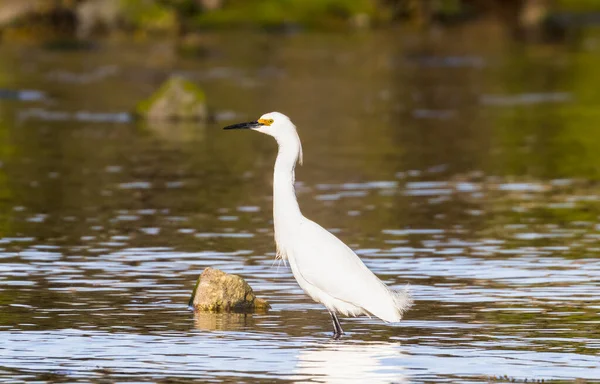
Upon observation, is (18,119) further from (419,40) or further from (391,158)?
(419,40)

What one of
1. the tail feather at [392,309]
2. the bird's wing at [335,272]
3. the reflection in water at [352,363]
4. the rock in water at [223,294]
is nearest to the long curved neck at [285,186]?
the bird's wing at [335,272]

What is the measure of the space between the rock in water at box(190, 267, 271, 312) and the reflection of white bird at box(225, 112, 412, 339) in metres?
0.99

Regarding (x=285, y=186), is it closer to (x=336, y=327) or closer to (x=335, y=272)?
(x=335, y=272)

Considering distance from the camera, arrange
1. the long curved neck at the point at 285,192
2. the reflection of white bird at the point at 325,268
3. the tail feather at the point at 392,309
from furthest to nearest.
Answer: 1. the long curved neck at the point at 285,192
2. the reflection of white bird at the point at 325,268
3. the tail feather at the point at 392,309

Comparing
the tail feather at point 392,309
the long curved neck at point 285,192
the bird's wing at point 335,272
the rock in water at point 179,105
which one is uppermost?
the rock in water at point 179,105

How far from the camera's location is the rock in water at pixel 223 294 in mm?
16312

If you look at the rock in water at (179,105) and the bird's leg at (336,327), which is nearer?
the bird's leg at (336,327)

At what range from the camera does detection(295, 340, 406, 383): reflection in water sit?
13.1m

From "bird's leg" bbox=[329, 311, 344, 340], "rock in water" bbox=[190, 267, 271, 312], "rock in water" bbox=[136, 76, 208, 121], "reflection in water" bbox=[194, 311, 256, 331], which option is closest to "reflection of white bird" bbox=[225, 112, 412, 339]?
"bird's leg" bbox=[329, 311, 344, 340]

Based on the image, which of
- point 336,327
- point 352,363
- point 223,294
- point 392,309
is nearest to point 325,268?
point 336,327

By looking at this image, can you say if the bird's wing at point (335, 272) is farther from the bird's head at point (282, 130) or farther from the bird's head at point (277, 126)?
the bird's head at point (277, 126)

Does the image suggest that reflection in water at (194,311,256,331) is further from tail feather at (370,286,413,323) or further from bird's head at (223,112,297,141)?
bird's head at (223,112,297,141)

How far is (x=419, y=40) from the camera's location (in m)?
86.4

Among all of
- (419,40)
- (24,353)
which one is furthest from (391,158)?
(419,40)
